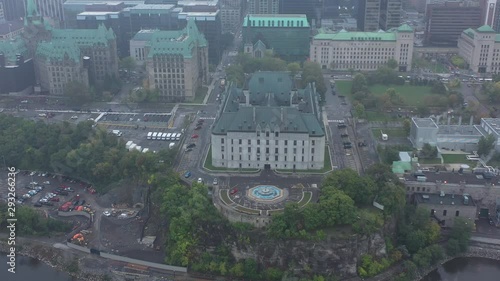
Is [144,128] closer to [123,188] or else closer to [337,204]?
[123,188]

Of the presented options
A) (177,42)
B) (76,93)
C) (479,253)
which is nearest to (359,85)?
(177,42)

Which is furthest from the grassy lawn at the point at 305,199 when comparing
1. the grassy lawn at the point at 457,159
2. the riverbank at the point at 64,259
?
the grassy lawn at the point at 457,159

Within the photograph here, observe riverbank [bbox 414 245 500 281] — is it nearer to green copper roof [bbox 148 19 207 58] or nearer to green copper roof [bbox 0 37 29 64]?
green copper roof [bbox 148 19 207 58]

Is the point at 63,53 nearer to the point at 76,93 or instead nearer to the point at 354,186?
the point at 76,93

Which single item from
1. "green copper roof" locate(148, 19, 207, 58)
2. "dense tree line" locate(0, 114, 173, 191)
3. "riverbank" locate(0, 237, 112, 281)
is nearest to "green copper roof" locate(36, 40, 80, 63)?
"green copper roof" locate(148, 19, 207, 58)

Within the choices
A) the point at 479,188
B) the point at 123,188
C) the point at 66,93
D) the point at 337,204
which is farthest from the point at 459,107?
the point at 66,93
